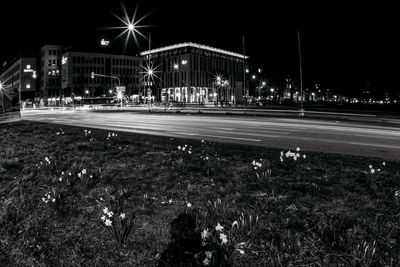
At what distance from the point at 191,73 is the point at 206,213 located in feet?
409

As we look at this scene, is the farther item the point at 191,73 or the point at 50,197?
the point at 191,73

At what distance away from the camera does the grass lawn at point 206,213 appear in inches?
165

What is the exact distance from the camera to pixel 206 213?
5070 mm

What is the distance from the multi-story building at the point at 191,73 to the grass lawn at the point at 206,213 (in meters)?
115

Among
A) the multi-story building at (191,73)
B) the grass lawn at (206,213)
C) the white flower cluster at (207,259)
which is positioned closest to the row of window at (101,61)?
the multi-story building at (191,73)

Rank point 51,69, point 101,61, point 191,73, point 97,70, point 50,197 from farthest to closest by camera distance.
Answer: point 101,61 → point 97,70 → point 51,69 → point 191,73 → point 50,197

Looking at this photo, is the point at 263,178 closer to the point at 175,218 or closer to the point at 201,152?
the point at 175,218

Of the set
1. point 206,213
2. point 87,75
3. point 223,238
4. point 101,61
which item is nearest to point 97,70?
point 101,61

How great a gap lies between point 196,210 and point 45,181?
4.04 metres

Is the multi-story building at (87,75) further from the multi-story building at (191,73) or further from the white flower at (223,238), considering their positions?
the white flower at (223,238)

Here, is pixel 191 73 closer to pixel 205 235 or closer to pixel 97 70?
pixel 97 70

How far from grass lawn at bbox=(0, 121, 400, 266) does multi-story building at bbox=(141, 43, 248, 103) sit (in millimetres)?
115261

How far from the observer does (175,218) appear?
16.9 ft

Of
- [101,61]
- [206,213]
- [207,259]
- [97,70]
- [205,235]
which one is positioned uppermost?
[101,61]
